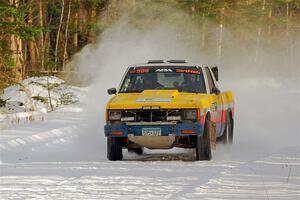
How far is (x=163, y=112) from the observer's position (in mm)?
12391

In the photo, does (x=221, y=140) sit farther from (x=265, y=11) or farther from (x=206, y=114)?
(x=265, y=11)

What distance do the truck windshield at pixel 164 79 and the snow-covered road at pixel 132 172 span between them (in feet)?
4.07

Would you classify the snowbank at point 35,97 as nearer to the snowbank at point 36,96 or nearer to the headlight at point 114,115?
the snowbank at point 36,96

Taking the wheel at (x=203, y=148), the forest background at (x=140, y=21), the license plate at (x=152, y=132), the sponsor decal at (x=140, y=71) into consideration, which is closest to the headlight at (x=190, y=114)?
the wheel at (x=203, y=148)

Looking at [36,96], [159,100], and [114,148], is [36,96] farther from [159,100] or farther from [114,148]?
[159,100]

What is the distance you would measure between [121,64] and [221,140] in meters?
20.3

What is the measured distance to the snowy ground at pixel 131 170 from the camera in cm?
872

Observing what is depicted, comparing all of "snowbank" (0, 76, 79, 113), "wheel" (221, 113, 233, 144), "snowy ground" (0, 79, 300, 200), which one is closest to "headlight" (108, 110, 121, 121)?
"snowy ground" (0, 79, 300, 200)

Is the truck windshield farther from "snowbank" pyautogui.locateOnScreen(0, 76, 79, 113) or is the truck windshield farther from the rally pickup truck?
"snowbank" pyautogui.locateOnScreen(0, 76, 79, 113)

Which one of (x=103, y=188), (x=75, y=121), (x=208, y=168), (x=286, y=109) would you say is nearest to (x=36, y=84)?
(x=75, y=121)

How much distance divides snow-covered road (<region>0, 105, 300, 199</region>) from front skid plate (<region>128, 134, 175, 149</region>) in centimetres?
31

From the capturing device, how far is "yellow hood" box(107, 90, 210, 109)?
487 inches

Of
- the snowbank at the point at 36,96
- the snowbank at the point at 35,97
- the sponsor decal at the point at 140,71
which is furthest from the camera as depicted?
the snowbank at the point at 36,96

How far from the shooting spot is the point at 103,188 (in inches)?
357
